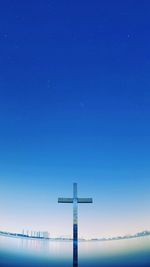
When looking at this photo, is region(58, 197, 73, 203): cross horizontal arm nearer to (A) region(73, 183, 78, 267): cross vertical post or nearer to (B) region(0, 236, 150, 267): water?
(A) region(73, 183, 78, 267): cross vertical post

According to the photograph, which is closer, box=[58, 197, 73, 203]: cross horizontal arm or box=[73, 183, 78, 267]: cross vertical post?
box=[73, 183, 78, 267]: cross vertical post

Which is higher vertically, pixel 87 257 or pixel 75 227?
pixel 87 257

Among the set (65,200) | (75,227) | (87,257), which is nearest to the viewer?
(75,227)

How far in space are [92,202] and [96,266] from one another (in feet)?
105

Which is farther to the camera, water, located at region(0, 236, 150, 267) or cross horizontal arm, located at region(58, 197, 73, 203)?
water, located at region(0, 236, 150, 267)

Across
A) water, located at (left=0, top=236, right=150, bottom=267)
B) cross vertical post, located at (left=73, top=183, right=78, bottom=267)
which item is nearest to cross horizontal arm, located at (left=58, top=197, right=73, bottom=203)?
cross vertical post, located at (left=73, top=183, right=78, bottom=267)

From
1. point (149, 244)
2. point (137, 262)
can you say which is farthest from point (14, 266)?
point (149, 244)

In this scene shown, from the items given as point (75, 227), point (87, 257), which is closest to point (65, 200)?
point (75, 227)

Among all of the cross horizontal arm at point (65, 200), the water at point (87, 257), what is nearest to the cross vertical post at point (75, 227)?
the cross horizontal arm at point (65, 200)

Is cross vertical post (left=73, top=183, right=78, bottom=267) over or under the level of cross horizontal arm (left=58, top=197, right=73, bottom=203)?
under

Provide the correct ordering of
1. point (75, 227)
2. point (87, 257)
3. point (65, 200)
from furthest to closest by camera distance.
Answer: point (87, 257) < point (65, 200) < point (75, 227)

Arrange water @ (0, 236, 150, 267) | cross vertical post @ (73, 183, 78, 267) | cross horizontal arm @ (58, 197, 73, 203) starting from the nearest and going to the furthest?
1. cross vertical post @ (73, 183, 78, 267)
2. cross horizontal arm @ (58, 197, 73, 203)
3. water @ (0, 236, 150, 267)

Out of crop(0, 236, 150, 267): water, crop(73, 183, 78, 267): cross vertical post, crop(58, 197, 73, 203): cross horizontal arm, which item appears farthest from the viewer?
crop(0, 236, 150, 267): water

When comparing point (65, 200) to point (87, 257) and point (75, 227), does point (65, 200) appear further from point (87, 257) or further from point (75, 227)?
point (87, 257)
